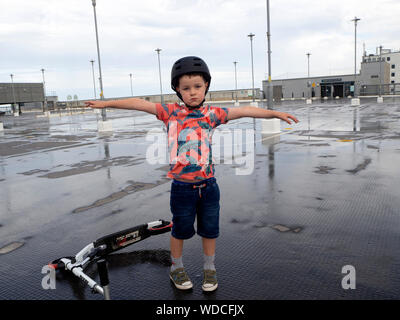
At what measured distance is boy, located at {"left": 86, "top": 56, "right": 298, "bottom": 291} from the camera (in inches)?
125

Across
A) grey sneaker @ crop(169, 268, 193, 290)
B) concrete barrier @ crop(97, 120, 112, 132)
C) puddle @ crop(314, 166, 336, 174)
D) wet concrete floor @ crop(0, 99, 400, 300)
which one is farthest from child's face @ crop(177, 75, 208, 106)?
concrete barrier @ crop(97, 120, 112, 132)

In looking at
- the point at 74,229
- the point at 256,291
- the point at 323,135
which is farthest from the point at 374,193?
the point at 323,135

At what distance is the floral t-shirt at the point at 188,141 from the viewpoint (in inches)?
127

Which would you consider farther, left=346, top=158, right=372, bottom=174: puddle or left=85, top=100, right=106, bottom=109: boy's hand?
left=346, top=158, right=372, bottom=174: puddle

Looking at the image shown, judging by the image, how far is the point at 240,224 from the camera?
16.3ft

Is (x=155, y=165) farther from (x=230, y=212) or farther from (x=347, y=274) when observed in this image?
(x=347, y=274)

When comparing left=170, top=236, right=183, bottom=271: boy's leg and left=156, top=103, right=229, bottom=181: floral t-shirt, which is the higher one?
left=156, top=103, right=229, bottom=181: floral t-shirt

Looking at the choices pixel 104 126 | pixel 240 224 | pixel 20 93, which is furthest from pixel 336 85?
pixel 240 224

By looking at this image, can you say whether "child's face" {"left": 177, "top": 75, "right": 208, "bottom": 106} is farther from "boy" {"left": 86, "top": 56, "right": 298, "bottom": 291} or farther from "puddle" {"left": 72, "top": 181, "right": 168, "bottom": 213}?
"puddle" {"left": 72, "top": 181, "right": 168, "bottom": 213}

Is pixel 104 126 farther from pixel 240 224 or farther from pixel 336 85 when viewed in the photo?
pixel 336 85

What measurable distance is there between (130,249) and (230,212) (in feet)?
5.93

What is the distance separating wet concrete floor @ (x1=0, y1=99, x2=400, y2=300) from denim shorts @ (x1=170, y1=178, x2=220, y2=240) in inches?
23.0

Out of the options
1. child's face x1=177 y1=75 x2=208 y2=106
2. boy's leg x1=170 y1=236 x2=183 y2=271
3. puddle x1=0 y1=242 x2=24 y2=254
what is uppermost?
child's face x1=177 y1=75 x2=208 y2=106

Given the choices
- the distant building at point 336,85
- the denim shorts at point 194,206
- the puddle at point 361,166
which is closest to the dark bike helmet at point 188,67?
the denim shorts at point 194,206
